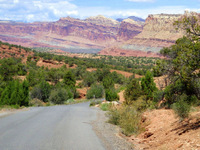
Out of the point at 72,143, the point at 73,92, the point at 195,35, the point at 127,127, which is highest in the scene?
the point at 195,35

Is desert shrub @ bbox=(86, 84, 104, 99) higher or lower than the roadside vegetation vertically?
lower

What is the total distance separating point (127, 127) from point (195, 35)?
23.7 feet

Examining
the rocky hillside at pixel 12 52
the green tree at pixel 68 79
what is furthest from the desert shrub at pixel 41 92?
the rocky hillside at pixel 12 52

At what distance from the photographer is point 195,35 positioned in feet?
32.7

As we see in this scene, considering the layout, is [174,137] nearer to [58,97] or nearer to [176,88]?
[176,88]

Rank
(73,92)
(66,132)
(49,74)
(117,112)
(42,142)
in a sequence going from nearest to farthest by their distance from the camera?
(42,142)
(66,132)
(117,112)
(73,92)
(49,74)

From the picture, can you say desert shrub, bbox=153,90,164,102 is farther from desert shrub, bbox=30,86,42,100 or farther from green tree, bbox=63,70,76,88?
green tree, bbox=63,70,76,88

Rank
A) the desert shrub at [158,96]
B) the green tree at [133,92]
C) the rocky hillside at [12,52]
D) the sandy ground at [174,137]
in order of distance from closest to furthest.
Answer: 1. the sandy ground at [174,137]
2. the desert shrub at [158,96]
3. the green tree at [133,92]
4. the rocky hillside at [12,52]

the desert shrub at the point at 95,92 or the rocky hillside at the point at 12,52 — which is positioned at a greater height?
the rocky hillside at the point at 12,52

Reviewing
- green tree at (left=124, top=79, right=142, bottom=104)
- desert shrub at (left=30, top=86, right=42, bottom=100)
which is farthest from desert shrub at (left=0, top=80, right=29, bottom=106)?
green tree at (left=124, top=79, right=142, bottom=104)

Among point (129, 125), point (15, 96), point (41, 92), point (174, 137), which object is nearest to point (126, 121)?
point (129, 125)

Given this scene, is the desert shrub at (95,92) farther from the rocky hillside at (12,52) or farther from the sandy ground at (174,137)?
the rocky hillside at (12,52)

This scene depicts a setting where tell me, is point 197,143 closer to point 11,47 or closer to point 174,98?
point 174,98

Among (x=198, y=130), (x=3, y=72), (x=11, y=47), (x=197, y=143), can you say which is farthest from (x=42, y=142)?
(x=11, y=47)
